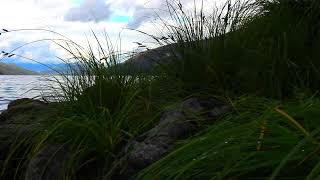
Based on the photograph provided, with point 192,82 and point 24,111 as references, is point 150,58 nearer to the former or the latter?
point 192,82

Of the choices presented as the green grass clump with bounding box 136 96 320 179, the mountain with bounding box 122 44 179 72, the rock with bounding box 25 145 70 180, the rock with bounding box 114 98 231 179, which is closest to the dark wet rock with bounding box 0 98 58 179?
the rock with bounding box 25 145 70 180

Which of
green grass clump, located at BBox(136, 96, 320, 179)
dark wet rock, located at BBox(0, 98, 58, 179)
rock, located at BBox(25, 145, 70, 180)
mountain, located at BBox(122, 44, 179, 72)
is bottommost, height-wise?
rock, located at BBox(25, 145, 70, 180)

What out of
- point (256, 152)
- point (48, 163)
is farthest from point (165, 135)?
point (256, 152)

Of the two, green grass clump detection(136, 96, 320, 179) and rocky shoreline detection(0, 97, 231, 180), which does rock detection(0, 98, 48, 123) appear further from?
green grass clump detection(136, 96, 320, 179)

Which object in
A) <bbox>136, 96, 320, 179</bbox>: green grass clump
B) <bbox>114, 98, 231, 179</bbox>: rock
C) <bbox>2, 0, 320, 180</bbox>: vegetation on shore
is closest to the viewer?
<bbox>136, 96, 320, 179</bbox>: green grass clump

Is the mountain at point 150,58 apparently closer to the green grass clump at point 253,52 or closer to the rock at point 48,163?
the green grass clump at point 253,52

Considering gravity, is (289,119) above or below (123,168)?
above

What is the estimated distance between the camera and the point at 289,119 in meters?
1.98

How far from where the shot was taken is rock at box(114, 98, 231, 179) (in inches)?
120

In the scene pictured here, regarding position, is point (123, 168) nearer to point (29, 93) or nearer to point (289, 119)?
point (289, 119)

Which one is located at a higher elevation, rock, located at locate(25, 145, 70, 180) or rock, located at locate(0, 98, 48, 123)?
rock, located at locate(0, 98, 48, 123)


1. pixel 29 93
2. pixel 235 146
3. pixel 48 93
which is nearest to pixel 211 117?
pixel 235 146

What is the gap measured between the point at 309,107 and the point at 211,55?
2.19 meters

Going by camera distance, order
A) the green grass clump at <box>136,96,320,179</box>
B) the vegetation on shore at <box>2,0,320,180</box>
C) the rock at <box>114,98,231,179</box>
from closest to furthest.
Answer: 1. the green grass clump at <box>136,96,320,179</box>
2. the rock at <box>114,98,231,179</box>
3. the vegetation on shore at <box>2,0,320,180</box>
